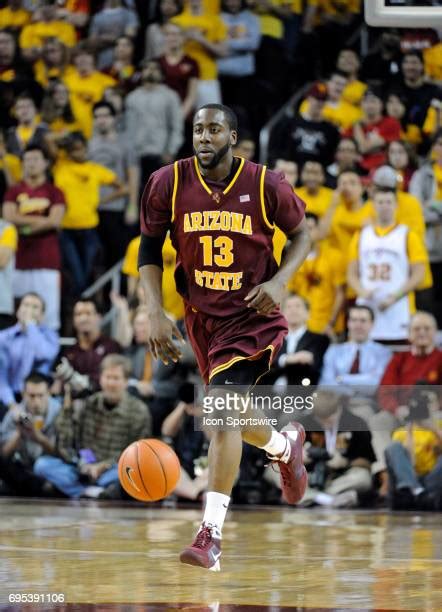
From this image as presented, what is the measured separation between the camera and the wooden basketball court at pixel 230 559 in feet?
20.2

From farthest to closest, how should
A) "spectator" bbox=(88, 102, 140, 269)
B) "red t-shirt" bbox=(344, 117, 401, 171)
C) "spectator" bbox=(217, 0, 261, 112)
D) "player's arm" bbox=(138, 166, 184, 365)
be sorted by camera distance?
"spectator" bbox=(217, 0, 261, 112) → "spectator" bbox=(88, 102, 140, 269) → "red t-shirt" bbox=(344, 117, 401, 171) → "player's arm" bbox=(138, 166, 184, 365)

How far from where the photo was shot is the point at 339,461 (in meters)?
11.0

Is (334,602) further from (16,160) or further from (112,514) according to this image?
(16,160)

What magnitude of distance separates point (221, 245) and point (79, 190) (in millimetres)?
7113

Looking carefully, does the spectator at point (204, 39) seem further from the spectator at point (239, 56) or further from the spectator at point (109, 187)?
the spectator at point (109, 187)

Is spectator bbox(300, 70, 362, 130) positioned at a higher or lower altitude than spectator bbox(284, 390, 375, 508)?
higher

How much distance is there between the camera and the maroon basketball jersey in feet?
23.6

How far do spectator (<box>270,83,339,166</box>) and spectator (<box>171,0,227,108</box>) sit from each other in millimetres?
946

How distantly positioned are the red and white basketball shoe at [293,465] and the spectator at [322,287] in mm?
4666

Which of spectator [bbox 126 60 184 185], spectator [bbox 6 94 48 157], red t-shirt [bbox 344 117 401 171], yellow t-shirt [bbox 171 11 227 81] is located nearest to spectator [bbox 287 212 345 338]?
red t-shirt [bbox 344 117 401 171]

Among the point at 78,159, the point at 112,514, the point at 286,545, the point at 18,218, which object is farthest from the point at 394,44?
the point at 286,545

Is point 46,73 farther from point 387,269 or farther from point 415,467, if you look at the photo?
point 415,467

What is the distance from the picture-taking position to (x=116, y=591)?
20.9 feet

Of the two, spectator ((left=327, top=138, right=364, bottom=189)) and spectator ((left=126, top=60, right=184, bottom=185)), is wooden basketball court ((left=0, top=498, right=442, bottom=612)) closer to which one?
spectator ((left=327, top=138, right=364, bottom=189))
